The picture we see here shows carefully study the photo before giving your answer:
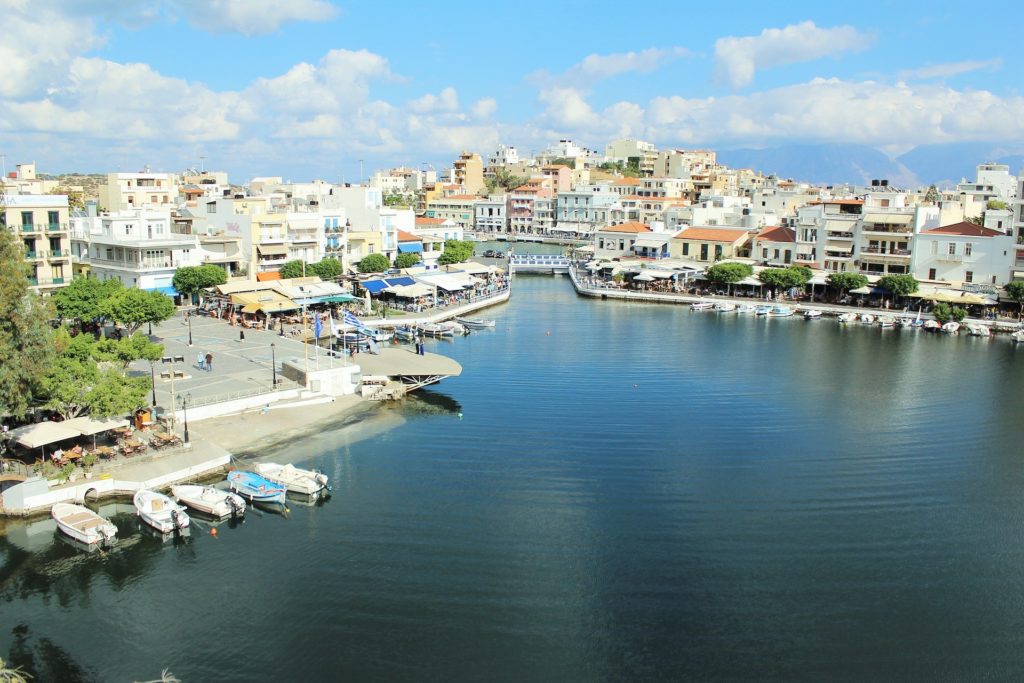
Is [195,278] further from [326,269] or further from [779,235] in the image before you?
[779,235]

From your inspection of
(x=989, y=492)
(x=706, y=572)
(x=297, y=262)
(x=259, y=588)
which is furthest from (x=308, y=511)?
(x=297, y=262)

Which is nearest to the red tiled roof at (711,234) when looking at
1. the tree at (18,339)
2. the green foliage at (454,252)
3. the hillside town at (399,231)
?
the hillside town at (399,231)

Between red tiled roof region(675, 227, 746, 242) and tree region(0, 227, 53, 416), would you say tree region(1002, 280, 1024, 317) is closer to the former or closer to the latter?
red tiled roof region(675, 227, 746, 242)

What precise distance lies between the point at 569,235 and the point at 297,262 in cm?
6363

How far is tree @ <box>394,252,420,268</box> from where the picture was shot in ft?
206

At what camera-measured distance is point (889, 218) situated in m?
62.3

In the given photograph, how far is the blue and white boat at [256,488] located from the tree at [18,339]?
6.27 meters

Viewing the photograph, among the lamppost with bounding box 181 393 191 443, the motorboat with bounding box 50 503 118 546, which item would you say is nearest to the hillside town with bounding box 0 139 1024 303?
the lamppost with bounding box 181 393 191 443

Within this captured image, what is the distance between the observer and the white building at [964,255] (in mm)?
56656

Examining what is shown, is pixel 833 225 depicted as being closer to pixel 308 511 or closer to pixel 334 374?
pixel 334 374

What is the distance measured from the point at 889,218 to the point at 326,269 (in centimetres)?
3972

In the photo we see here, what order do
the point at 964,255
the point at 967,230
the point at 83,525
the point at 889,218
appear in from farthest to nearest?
the point at 889,218
the point at 967,230
the point at 964,255
the point at 83,525

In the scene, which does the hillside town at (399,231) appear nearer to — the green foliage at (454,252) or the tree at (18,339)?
the green foliage at (454,252)

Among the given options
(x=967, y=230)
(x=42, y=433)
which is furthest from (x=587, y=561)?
(x=967, y=230)
